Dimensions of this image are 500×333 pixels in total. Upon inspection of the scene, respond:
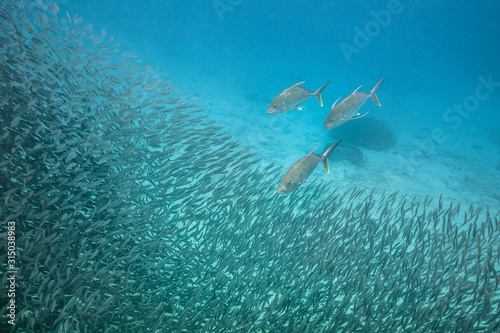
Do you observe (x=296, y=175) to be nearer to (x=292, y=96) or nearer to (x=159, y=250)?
(x=292, y=96)

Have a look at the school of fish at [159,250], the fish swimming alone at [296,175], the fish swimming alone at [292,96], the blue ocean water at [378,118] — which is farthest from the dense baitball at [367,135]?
the fish swimming alone at [296,175]

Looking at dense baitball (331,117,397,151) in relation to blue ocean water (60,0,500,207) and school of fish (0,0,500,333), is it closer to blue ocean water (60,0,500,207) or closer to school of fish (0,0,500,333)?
blue ocean water (60,0,500,207)

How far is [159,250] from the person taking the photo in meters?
3.69

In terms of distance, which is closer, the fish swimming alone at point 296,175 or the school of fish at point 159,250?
the school of fish at point 159,250

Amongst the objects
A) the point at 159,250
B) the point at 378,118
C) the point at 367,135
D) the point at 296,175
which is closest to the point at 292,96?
the point at 296,175

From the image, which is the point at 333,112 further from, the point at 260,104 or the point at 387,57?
the point at 387,57

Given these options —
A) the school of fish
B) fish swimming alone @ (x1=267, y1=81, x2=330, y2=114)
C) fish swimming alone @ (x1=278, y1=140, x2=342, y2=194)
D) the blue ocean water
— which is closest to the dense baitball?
the blue ocean water

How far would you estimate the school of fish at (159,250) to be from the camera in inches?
108

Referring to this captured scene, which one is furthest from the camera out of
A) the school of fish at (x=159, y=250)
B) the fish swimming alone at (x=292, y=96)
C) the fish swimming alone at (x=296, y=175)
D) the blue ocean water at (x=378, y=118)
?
the blue ocean water at (x=378, y=118)

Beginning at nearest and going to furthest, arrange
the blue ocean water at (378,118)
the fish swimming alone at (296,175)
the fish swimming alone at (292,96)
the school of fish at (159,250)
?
the school of fish at (159,250) → the fish swimming alone at (296,175) → the fish swimming alone at (292,96) → the blue ocean water at (378,118)

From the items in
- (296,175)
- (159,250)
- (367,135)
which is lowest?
(159,250)

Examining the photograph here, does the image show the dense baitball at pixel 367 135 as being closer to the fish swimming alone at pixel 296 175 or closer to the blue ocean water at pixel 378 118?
the blue ocean water at pixel 378 118

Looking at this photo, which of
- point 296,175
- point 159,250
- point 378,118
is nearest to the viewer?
point 296,175

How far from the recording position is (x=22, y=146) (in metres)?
3.35
